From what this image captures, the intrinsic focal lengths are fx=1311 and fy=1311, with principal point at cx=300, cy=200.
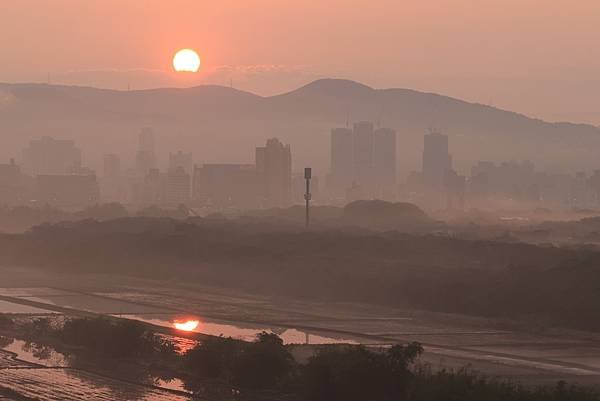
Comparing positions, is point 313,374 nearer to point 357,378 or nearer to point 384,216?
point 357,378

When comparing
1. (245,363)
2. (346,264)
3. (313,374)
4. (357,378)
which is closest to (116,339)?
(245,363)

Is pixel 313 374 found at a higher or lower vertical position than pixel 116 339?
lower

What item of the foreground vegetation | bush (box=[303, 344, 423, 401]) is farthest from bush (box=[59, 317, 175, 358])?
bush (box=[303, 344, 423, 401])

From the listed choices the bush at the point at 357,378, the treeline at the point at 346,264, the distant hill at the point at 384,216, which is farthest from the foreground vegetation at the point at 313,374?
the distant hill at the point at 384,216

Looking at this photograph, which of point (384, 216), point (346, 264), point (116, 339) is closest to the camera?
point (116, 339)

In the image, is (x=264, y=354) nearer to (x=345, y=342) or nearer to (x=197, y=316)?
(x=345, y=342)

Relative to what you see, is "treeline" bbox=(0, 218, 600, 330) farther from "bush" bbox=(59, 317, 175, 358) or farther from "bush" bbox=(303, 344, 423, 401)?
"bush" bbox=(303, 344, 423, 401)

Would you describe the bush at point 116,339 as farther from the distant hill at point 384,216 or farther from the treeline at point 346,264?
the distant hill at point 384,216
